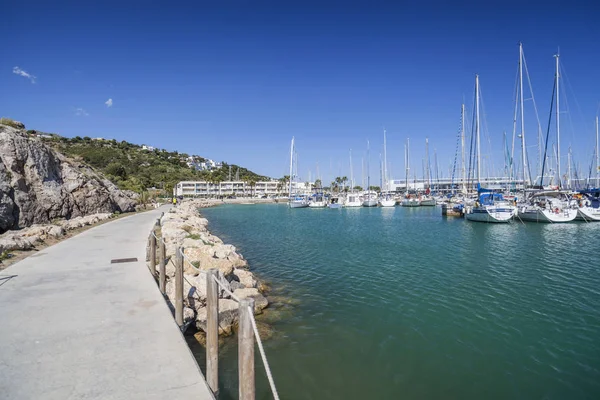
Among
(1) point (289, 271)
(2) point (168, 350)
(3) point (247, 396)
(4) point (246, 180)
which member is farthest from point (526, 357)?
(4) point (246, 180)

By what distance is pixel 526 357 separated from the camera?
817 cm

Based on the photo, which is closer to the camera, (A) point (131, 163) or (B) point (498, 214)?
(B) point (498, 214)

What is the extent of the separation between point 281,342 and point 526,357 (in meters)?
5.84

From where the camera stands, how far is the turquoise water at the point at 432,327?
711cm

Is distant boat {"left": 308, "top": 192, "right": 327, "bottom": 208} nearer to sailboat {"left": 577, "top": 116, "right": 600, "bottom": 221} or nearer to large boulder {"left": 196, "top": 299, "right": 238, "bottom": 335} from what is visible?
sailboat {"left": 577, "top": 116, "right": 600, "bottom": 221}

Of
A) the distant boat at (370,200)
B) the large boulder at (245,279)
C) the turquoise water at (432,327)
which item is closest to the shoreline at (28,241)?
the large boulder at (245,279)

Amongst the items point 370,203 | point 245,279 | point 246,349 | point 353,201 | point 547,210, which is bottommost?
point 370,203

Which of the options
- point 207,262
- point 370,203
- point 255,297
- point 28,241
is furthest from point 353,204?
point 255,297

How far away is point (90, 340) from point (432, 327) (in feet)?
27.6

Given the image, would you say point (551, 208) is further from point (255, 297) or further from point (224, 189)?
point (224, 189)

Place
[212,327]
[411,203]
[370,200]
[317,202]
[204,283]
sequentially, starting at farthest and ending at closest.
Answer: [317,202]
[370,200]
[411,203]
[204,283]
[212,327]

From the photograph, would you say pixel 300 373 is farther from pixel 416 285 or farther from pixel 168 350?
pixel 416 285

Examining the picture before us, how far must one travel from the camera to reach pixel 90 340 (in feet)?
19.1

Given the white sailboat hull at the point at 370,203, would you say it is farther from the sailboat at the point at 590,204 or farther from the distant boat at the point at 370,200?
the sailboat at the point at 590,204
